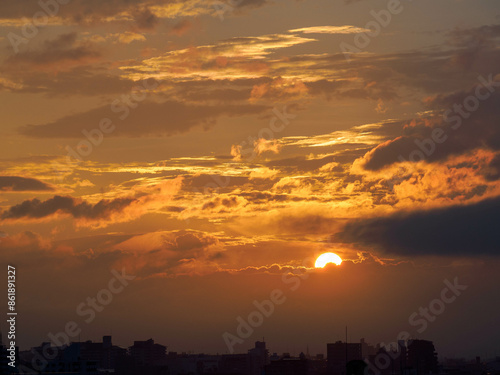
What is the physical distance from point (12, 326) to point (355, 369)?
258ft

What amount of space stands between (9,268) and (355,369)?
2255 inches

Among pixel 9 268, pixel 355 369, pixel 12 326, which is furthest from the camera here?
pixel 12 326

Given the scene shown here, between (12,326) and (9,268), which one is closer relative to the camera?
(9,268)

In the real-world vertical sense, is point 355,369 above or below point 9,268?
below

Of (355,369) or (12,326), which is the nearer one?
(355,369)

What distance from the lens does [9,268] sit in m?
137

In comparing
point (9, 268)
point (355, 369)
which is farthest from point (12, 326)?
point (355, 369)

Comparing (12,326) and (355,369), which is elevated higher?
(12,326)

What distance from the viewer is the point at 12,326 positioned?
554 ft

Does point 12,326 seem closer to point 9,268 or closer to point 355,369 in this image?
point 9,268

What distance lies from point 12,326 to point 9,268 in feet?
119

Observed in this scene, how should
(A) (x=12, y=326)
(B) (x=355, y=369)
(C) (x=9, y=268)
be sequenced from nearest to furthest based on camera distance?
(B) (x=355, y=369) < (C) (x=9, y=268) < (A) (x=12, y=326)

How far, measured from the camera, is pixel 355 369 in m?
121
